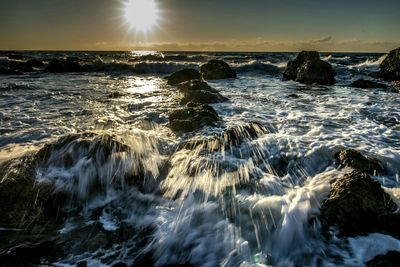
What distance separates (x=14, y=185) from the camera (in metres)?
4.28

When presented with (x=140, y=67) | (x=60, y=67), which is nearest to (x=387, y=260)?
(x=140, y=67)

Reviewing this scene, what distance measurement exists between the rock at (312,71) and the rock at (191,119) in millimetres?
11315

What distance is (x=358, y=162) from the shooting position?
16.6 feet

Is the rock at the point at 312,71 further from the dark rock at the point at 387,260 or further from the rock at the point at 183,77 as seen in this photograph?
the dark rock at the point at 387,260

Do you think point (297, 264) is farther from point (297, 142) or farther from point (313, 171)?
point (297, 142)

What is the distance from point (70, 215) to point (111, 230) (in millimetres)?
677

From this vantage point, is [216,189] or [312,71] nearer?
[216,189]

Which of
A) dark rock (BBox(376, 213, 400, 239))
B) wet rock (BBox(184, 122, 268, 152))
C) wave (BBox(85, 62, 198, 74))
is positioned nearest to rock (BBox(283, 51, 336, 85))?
wet rock (BBox(184, 122, 268, 152))

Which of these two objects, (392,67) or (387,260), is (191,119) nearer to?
(387,260)

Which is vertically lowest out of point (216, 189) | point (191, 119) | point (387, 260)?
point (387, 260)

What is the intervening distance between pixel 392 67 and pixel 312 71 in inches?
186

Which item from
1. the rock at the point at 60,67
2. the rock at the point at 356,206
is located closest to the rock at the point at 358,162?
the rock at the point at 356,206

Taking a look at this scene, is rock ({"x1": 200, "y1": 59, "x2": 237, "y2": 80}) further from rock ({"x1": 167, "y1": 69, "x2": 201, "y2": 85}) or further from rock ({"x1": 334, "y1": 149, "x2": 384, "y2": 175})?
rock ({"x1": 334, "y1": 149, "x2": 384, "y2": 175})

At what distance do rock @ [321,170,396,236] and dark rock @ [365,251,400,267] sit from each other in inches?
14.0
